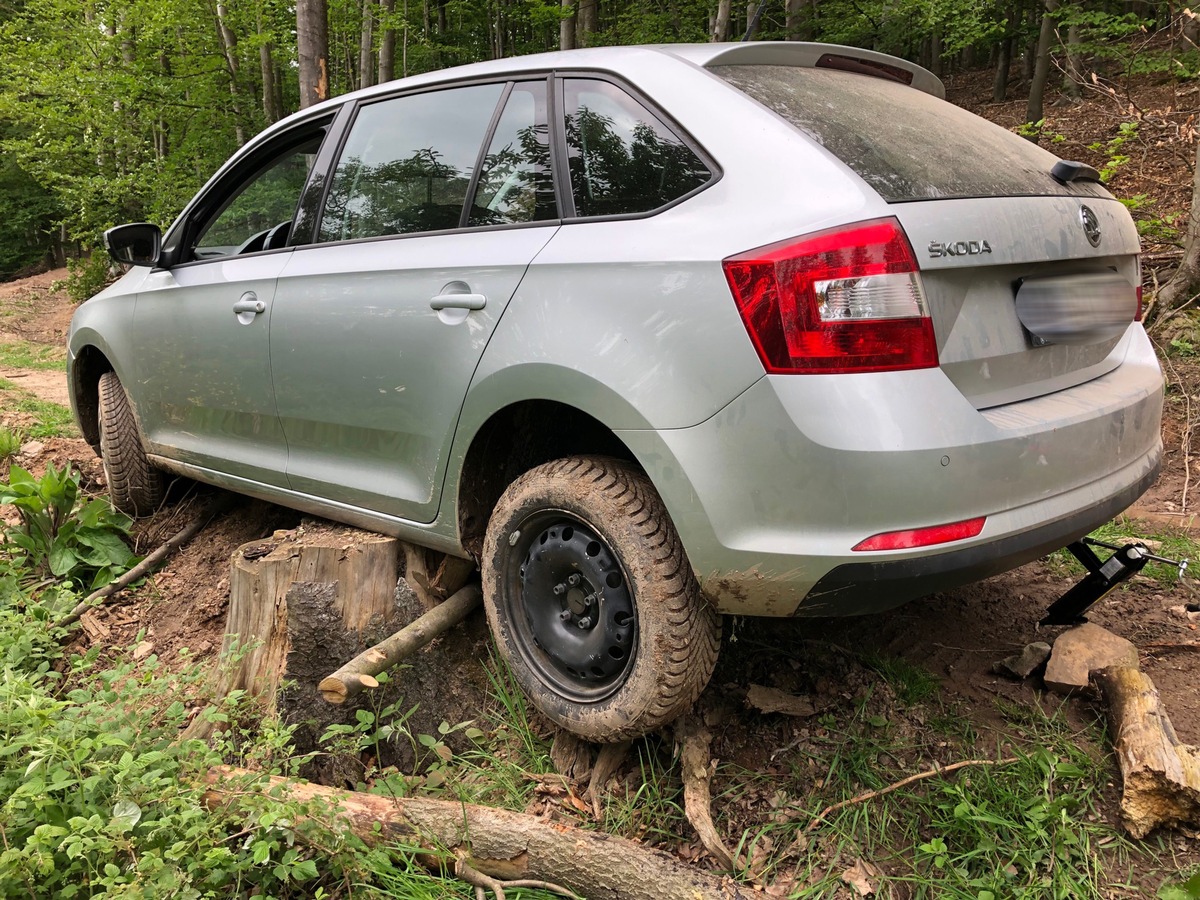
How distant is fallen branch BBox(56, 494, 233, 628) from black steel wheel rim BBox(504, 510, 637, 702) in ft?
8.02

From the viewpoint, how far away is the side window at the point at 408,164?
270 cm

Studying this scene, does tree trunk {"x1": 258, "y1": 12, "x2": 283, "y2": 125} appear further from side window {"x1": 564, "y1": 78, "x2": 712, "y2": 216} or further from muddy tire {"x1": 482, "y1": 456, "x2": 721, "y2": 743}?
muddy tire {"x1": 482, "y1": 456, "x2": 721, "y2": 743}

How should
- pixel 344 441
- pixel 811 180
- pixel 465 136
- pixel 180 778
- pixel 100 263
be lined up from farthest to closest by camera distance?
pixel 100 263 → pixel 344 441 → pixel 465 136 → pixel 180 778 → pixel 811 180

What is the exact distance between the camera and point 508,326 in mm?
2305

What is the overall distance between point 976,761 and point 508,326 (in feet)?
5.41

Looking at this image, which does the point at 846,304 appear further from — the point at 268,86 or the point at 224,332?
the point at 268,86

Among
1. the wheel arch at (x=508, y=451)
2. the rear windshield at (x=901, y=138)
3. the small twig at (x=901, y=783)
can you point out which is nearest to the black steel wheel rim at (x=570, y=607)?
the wheel arch at (x=508, y=451)

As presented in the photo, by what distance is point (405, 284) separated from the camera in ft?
8.65

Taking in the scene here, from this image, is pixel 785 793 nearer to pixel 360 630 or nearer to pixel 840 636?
pixel 840 636

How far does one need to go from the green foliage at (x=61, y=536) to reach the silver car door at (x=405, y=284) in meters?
1.66

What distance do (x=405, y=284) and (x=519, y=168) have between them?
19.5 inches

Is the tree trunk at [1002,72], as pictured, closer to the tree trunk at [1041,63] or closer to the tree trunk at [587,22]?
the tree trunk at [1041,63]

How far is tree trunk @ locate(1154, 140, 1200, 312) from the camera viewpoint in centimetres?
521

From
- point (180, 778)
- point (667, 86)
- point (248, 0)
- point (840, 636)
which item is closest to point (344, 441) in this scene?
point (180, 778)
